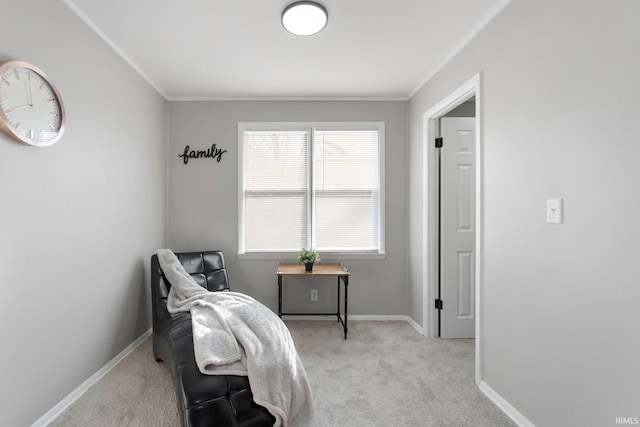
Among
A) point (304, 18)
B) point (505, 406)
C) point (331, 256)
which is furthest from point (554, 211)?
point (331, 256)

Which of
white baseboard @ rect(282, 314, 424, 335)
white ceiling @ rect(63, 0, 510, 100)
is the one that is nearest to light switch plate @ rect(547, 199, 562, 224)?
white ceiling @ rect(63, 0, 510, 100)

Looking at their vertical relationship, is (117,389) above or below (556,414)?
below

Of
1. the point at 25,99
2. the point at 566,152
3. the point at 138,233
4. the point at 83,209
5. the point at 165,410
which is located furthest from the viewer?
the point at 138,233

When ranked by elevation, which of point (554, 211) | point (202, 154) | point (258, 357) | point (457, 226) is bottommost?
point (258, 357)

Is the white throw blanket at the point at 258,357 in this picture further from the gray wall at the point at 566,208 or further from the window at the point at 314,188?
the window at the point at 314,188

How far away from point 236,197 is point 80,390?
2.11 metres

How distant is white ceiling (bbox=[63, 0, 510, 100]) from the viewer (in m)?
2.04

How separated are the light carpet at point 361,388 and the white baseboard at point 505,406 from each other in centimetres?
3

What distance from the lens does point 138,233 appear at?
293 cm

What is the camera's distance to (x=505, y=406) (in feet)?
6.47

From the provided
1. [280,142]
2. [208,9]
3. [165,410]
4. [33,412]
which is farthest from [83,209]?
[280,142]

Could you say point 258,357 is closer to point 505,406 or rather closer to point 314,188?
point 505,406

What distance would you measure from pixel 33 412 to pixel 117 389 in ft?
1.62

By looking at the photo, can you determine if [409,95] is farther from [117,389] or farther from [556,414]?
[117,389]
